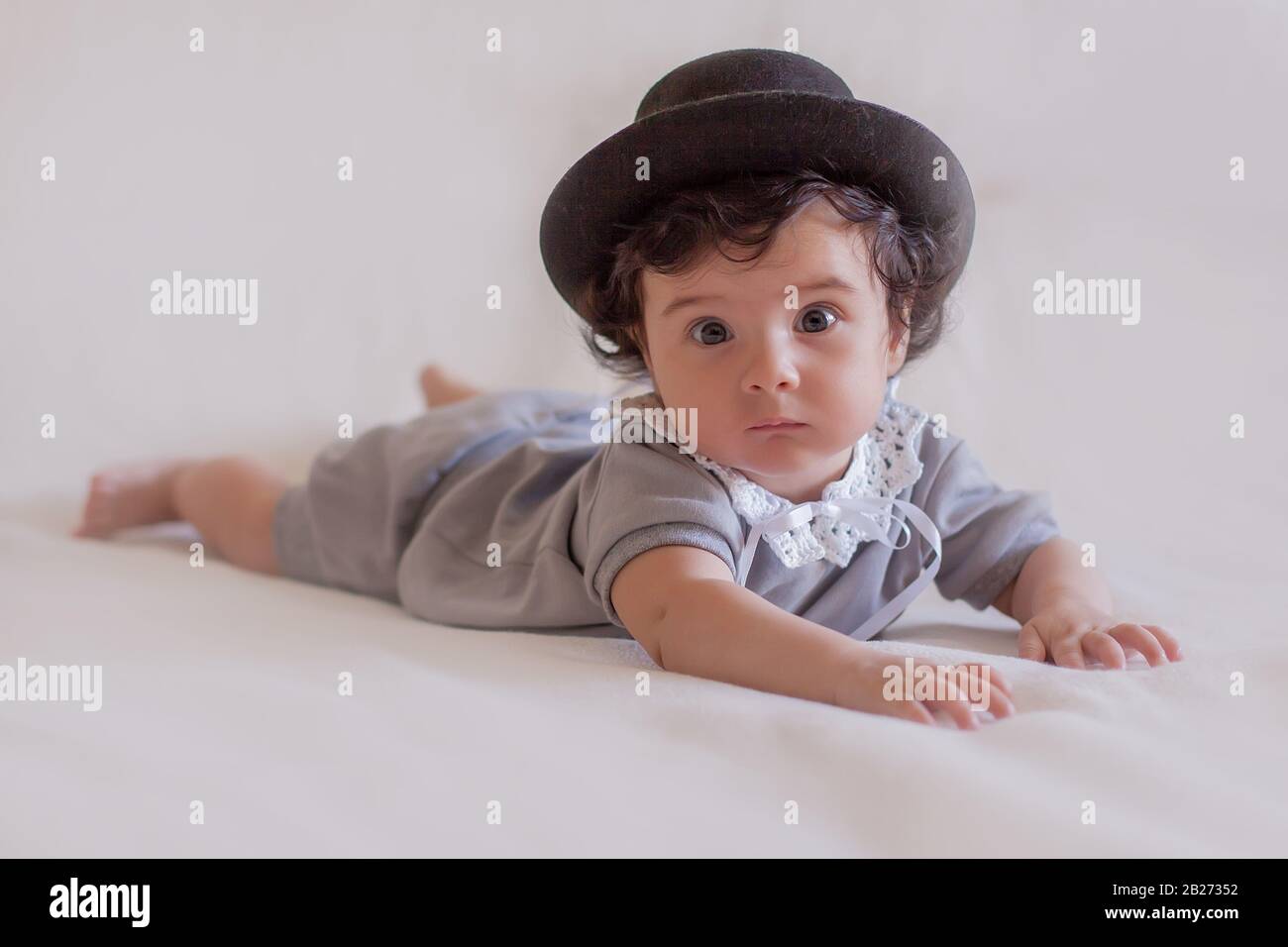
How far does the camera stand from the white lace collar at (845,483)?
116cm

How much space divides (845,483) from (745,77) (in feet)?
1.22

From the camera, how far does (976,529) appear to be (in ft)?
4.29

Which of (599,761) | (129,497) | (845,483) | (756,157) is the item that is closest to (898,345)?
(845,483)

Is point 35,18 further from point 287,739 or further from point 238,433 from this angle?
point 287,739

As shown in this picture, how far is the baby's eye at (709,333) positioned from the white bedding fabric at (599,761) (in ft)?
0.91

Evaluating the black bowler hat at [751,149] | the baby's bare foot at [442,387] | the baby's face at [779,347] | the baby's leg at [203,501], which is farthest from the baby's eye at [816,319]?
the baby's bare foot at [442,387]

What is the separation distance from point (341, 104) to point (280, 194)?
0.19 metres

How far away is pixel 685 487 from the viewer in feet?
3.71

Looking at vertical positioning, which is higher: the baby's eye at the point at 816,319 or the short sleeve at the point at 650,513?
the baby's eye at the point at 816,319

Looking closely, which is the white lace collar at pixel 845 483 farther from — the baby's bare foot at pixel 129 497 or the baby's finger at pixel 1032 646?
the baby's bare foot at pixel 129 497

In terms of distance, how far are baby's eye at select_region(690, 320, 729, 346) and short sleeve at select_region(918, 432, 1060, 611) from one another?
321mm

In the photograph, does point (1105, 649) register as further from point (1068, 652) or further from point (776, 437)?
point (776, 437)

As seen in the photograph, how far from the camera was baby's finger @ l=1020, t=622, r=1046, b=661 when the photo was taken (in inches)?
43.5

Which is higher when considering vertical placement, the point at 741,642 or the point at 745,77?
the point at 745,77
